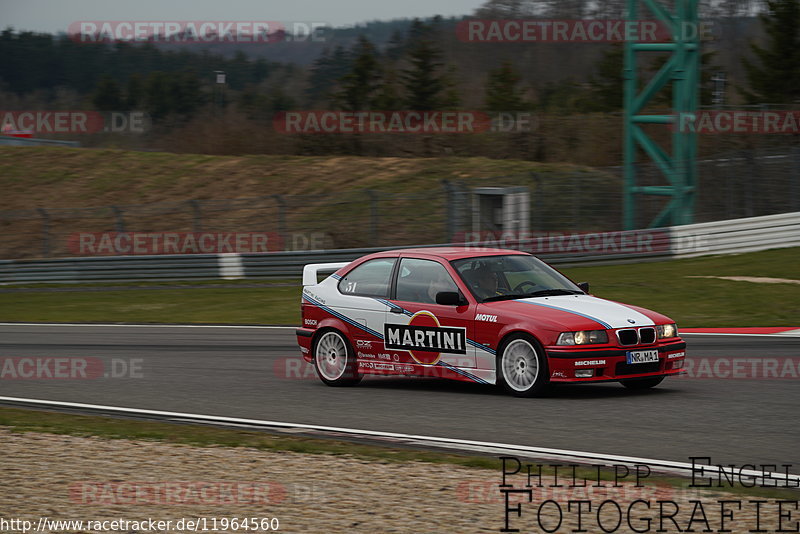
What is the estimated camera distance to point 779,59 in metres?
53.9

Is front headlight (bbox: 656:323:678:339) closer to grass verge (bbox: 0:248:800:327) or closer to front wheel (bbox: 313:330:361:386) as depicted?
front wheel (bbox: 313:330:361:386)

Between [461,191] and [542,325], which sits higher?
[461,191]

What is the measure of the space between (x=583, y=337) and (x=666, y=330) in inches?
38.5

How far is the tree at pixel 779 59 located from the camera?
53.5 metres

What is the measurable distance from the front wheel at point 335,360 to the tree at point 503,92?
51.6 metres

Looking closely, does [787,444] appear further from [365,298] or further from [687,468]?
[365,298]

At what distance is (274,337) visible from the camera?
16.5m

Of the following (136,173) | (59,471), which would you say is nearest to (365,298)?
(59,471)

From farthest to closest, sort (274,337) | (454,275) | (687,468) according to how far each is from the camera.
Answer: (274,337) → (454,275) → (687,468)

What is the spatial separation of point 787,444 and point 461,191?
18.9 m

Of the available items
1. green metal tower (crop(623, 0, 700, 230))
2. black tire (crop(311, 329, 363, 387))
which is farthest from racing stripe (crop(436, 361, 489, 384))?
green metal tower (crop(623, 0, 700, 230))
